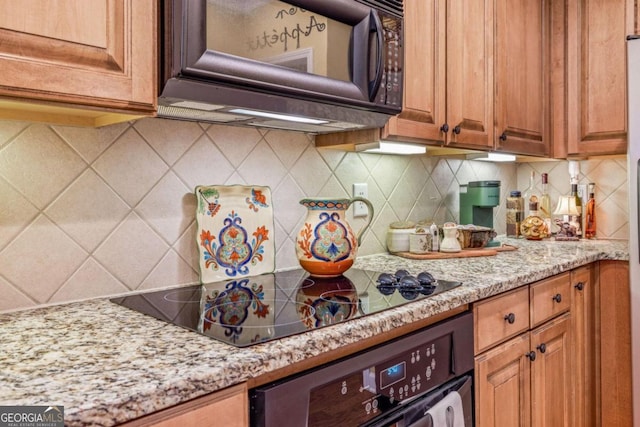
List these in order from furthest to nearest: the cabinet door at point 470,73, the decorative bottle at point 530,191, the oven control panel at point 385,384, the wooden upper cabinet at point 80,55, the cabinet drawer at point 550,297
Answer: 1. the decorative bottle at point 530,191
2. the cabinet door at point 470,73
3. the cabinet drawer at point 550,297
4. the oven control panel at point 385,384
5. the wooden upper cabinet at point 80,55

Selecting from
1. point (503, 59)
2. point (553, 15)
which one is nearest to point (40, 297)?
point (503, 59)

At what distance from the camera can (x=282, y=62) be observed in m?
1.15

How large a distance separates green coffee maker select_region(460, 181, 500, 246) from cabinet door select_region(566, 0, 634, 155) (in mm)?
549

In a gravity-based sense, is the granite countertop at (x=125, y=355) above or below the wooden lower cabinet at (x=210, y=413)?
above

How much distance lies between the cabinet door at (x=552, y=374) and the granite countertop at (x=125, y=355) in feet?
1.87

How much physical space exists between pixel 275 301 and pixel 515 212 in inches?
70.9

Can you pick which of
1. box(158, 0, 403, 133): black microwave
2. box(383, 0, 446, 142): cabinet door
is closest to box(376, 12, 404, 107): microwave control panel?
box(158, 0, 403, 133): black microwave

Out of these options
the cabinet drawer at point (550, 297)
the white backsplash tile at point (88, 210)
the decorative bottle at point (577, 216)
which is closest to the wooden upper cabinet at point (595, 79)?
the decorative bottle at point (577, 216)

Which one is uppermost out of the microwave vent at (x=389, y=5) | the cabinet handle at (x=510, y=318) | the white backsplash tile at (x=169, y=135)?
the microwave vent at (x=389, y=5)

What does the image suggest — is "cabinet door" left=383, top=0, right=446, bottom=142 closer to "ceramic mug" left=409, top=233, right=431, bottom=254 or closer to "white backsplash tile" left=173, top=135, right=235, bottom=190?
"ceramic mug" left=409, top=233, right=431, bottom=254

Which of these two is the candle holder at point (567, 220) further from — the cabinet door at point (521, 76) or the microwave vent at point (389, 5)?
the microwave vent at point (389, 5)

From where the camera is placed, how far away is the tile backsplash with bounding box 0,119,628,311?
3.53ft

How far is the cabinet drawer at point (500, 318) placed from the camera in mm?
1316

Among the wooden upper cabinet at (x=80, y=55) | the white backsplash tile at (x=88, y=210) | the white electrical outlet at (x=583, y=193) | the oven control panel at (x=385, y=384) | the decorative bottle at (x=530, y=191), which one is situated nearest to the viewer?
the wooden upper cabinet at (x=80, y=55)
